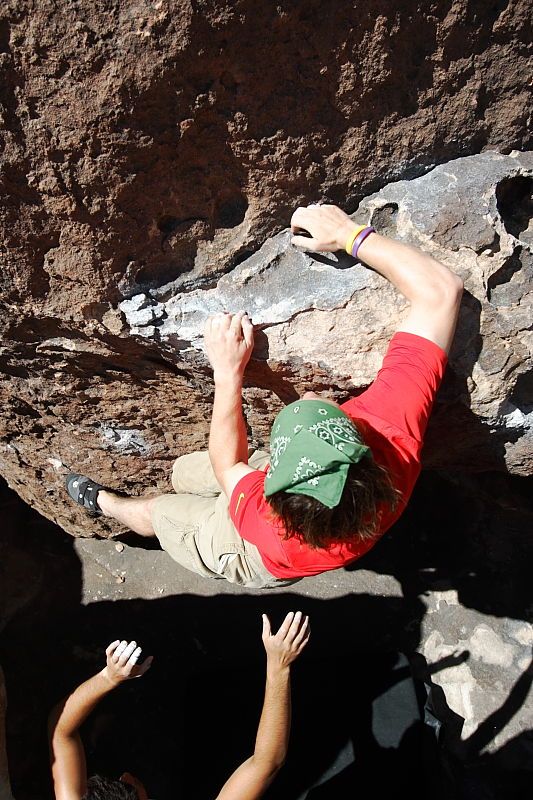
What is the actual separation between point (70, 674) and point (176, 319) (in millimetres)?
1781

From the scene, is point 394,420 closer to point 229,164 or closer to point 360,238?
point 360,238

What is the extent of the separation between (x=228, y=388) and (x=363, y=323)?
36 cm

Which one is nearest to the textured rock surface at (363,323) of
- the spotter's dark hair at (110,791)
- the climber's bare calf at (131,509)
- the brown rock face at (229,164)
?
the brown rock face at (229,164)

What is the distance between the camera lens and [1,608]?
9.31ft

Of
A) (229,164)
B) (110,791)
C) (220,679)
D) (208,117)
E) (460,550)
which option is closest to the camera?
(208,117)

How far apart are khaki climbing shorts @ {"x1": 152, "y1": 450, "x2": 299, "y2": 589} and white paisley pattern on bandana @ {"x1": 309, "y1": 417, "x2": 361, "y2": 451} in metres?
0.63

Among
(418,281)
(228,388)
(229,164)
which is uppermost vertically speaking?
(229,164)

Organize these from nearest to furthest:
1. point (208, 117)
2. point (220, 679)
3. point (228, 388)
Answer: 1. point (208, 117)
2. point (228, 388)
3. point (220, 679)

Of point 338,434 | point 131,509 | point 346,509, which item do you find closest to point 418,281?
point 338,434

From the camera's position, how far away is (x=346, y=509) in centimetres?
132

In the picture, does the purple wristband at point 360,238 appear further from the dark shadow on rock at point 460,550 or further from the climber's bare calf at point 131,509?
the dark shadow on rock at point 460,550

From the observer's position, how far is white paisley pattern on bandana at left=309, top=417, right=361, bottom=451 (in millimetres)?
1298

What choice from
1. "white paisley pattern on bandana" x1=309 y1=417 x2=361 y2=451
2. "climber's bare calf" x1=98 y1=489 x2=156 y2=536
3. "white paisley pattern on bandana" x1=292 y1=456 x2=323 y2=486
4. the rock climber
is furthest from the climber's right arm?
"climber's bare calf" x1=98 y1=489 x2=156 y2=536

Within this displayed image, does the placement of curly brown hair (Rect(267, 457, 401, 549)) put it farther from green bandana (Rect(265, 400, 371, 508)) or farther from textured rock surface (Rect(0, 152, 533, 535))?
textured rock surface (Rect(0, 152, 533, 535))
